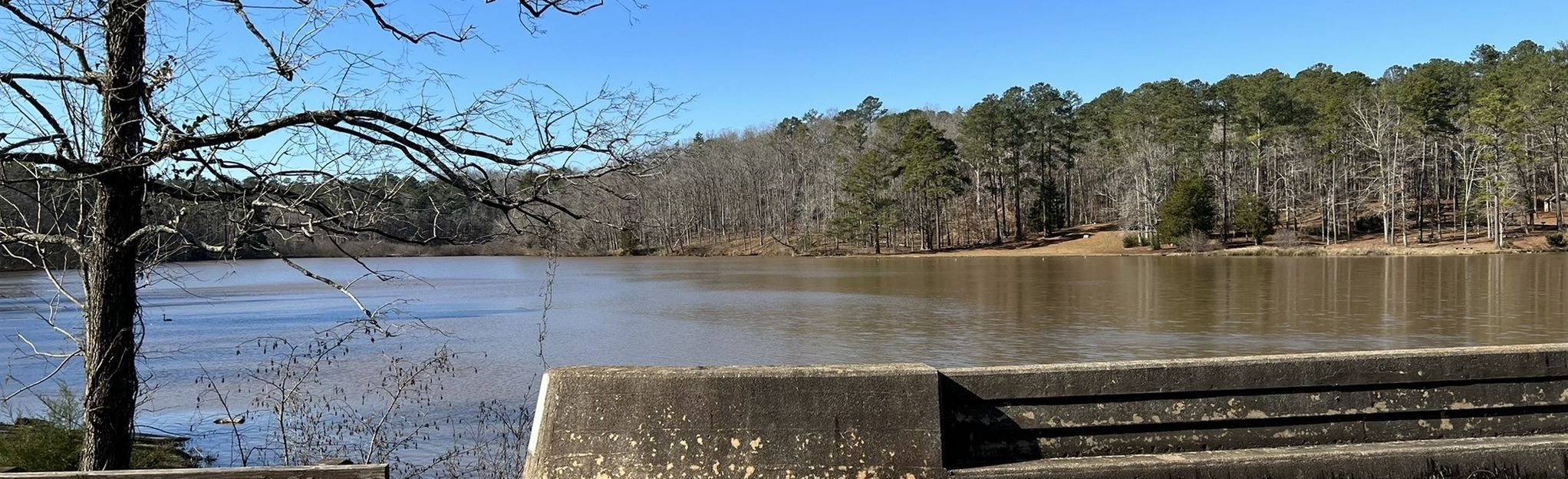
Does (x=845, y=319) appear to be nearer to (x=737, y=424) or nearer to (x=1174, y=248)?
(x=737, y=424)

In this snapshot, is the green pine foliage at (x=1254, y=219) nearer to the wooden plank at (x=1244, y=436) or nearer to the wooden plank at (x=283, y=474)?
the wooden plank at (x=1244, y=436)

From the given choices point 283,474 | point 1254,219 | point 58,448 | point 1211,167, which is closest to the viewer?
point 283,474

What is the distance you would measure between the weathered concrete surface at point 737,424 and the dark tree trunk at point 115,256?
206 cm

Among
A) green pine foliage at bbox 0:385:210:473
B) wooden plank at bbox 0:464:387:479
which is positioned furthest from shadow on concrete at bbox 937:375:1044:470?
green pine foliage at bbox 0:385:210:473

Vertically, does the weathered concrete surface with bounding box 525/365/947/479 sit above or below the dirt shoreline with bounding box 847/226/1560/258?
above

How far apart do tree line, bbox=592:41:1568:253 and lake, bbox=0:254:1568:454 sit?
18819 mm

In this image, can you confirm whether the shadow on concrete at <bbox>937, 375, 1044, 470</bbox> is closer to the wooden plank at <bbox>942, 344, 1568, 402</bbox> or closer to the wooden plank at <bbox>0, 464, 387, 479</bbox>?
the wooden plank at <bbox>942, 344, 1568, 402</bbox>

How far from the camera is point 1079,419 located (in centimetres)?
405

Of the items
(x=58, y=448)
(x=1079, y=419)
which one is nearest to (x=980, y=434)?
(x=1079, y=419)

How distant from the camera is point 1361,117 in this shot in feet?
202

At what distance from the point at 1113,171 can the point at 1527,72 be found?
87.7ft

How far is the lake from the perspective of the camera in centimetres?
1501

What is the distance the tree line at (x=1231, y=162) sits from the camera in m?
59.1

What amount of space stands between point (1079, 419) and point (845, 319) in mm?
18573
